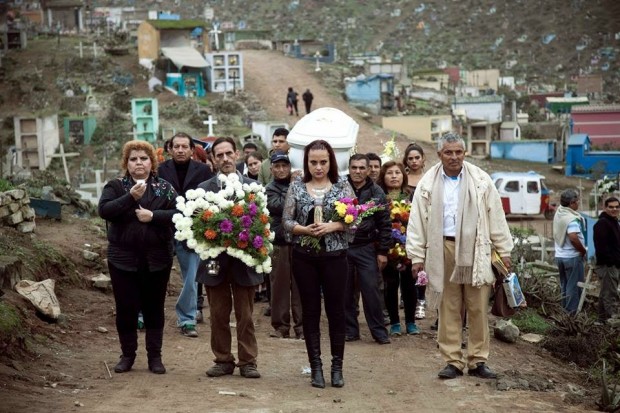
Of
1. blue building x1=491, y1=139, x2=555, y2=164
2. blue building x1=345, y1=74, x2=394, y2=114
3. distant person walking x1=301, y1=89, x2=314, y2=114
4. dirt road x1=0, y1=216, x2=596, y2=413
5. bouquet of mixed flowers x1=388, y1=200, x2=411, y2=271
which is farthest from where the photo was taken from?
blue building x1=345, y1=74, x2=394, y2=114

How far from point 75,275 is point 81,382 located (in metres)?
4.81

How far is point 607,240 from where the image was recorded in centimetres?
1555

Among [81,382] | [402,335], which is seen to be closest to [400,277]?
[402,335]

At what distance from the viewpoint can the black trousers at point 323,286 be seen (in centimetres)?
973

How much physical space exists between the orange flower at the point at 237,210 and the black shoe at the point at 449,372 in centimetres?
221

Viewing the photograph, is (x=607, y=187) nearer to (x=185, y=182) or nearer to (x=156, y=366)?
(x=185, y=182)

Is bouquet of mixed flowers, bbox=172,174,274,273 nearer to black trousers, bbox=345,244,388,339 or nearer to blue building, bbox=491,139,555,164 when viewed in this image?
black trousers, bbox=345,244,388,339

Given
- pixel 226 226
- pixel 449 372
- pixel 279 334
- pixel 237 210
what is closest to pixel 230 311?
pixel 226 226

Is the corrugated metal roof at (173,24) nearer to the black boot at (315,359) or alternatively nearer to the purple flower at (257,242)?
the purple flower at (257,242)

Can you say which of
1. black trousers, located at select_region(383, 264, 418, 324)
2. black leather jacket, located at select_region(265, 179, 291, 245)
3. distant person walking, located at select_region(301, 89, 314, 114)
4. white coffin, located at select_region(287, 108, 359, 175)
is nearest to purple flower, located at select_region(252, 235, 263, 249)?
black leather jacket, located at select_region(265, 179, 291, 245)

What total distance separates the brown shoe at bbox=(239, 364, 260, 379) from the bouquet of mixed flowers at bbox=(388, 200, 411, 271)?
3009mm

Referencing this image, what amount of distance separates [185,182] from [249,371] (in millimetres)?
2583

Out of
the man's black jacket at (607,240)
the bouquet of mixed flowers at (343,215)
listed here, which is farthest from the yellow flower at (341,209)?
the man's black jacket at (607,240)

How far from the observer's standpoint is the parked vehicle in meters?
39.3
